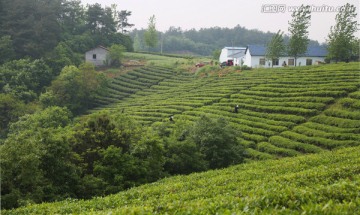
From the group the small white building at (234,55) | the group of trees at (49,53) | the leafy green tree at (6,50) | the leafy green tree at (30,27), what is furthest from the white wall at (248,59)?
the leafy green tree at (6,50)

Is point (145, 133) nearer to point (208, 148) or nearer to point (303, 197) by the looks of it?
point (208, 148)

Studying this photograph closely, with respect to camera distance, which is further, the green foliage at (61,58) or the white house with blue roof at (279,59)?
the white house with blue roof at (279,59)

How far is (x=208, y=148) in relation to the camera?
24938mm

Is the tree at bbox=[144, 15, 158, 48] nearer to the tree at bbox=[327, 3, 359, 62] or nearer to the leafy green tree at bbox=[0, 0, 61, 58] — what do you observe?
the leafy green tree at bbox=[0, 0, 61, 58]

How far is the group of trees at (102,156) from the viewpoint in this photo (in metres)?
16.6

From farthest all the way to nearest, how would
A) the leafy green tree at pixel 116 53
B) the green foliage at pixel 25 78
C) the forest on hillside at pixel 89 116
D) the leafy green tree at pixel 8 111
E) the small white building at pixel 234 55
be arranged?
1. the small white building at pixel 234 55
2. the leafy green tree at pixel 116 53
3. the green foliage at pixel 25 78
4. the leafy green tree at pixel 8 111
5. the forest on hillside at pixel 89 116

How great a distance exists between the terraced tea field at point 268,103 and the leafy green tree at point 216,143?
1.91 m

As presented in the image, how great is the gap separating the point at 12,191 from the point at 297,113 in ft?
78.5

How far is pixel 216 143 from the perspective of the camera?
25109mm

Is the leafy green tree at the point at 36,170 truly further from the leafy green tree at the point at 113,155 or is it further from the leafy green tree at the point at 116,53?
the leafy green tree at the point at 116,53

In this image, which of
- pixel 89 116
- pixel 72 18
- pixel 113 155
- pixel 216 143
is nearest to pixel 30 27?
pixel 72 18

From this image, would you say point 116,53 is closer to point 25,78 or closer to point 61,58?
point 61,58

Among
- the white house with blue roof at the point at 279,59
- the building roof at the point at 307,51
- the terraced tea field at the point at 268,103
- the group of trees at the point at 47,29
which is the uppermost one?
the group of trees at the point at 47,29

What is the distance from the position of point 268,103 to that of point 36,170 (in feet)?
78.2
